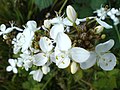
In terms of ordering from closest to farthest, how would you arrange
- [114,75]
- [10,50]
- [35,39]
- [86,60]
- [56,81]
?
[86,60] → [35,39] → [114,75] → [56,81] → [10,50]

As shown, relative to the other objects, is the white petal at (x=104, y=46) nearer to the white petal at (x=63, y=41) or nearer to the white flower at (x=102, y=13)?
the white petal at (x=63, y=41)

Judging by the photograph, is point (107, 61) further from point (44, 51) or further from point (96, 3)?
point (96, 3)

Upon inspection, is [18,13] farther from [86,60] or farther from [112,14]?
Answer: [86,60]

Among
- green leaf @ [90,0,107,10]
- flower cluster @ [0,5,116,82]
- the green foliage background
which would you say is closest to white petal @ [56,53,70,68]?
flower cluster @ [0,5,116,82]

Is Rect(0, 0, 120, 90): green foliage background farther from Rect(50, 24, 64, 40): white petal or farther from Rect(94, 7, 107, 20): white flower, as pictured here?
Rect(50, 24, 64, 40): white petal

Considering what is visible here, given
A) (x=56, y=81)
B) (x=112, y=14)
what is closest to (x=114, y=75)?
(x=112, y=14)

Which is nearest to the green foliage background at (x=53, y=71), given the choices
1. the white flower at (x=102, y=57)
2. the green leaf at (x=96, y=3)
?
the green leaf at (x=96, y=3)

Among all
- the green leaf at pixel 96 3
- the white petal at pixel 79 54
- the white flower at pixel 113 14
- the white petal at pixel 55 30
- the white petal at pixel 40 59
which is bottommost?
the white petal at pixel 79 54
